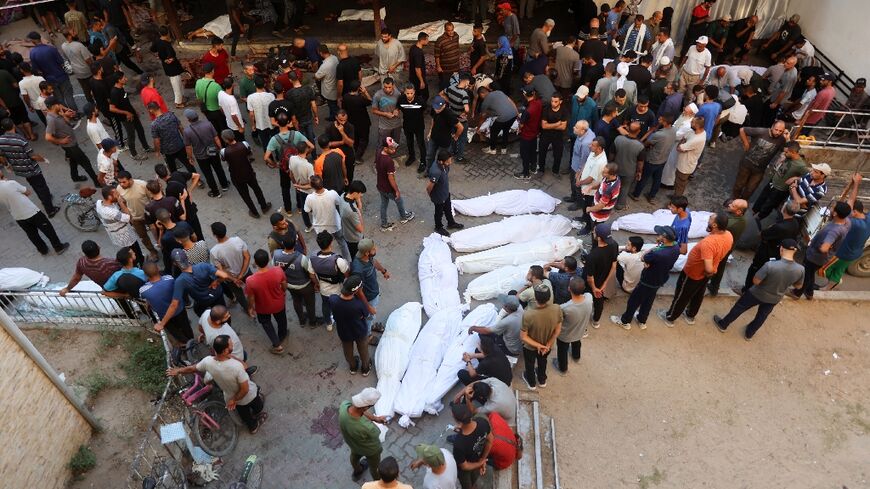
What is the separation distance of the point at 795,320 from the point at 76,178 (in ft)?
39.0

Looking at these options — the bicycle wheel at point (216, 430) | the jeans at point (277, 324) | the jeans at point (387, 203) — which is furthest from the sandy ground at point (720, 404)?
the bicycle wheel at point (216, 430)

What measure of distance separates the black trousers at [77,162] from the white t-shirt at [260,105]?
9.55 feet

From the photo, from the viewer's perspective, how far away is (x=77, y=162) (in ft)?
32.3

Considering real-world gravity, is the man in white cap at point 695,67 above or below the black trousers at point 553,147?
above

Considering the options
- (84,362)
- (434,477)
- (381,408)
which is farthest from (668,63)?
(84,362)

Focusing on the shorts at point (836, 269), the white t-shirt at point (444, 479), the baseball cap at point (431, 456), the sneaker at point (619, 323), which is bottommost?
the sneaker at point (619, 323)

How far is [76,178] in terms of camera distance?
407 inches

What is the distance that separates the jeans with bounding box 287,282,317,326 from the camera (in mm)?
7250

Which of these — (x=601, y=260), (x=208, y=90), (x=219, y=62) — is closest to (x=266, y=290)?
(x=601, y=260)

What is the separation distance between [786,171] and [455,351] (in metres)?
5.77

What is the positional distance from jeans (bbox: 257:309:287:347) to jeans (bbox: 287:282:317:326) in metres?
0.24

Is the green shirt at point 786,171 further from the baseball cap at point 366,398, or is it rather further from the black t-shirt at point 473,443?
the baseball cap at point 366,398

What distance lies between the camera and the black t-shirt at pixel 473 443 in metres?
4.98

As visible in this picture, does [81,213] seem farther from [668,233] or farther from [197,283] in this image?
[668,233]
